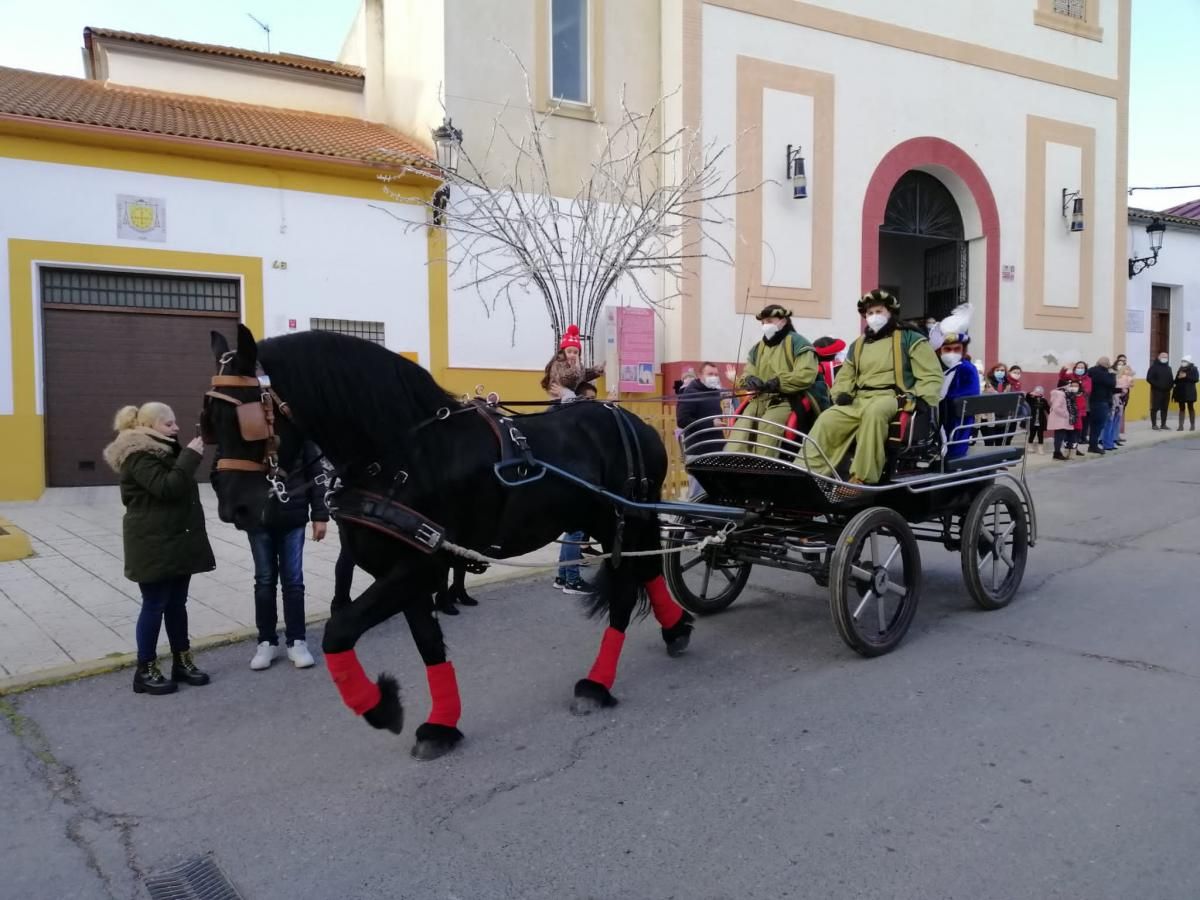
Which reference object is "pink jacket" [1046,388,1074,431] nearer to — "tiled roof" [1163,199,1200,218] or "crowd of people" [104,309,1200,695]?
"crowd of people" [104,309,1200,695]

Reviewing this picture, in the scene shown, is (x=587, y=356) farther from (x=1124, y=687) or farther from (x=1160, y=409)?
(x=1160, y=409)

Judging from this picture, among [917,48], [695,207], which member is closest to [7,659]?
[695,207]

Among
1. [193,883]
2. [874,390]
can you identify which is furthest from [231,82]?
[193,883]

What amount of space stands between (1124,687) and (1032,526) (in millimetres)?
1993

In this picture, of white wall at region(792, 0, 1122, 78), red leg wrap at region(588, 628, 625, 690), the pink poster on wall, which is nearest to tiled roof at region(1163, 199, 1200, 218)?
white wall at region(792, 0, 1122, 78)

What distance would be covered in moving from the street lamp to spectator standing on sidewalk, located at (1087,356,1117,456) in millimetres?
10474

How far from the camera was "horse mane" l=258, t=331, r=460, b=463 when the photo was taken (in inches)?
135

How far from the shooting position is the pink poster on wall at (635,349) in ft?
44.5

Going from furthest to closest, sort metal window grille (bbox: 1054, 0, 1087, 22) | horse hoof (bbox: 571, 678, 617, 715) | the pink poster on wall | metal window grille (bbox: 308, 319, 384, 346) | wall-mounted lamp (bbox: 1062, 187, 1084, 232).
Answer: metal window grille (bbox: 1054, 0, 1087, 22), wall-mounted lamp (bbox: 1062, 187, 1084, 232), the pink poster on wall, metal window grille (bbox: 308, 319, 384, 346), horse hoof (bbox: 571, 678, 617, 715)

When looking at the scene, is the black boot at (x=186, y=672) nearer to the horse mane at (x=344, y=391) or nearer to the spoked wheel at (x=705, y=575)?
the horse mane at (x=344, y=391)

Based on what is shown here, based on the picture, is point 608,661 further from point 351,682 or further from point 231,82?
point 231,82

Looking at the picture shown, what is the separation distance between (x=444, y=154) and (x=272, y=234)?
2.65 meters

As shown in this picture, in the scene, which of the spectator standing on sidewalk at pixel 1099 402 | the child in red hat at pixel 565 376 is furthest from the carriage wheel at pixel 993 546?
the spectator standing on sidewalk at pixel 1099 402

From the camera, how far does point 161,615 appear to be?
4.77 metres
